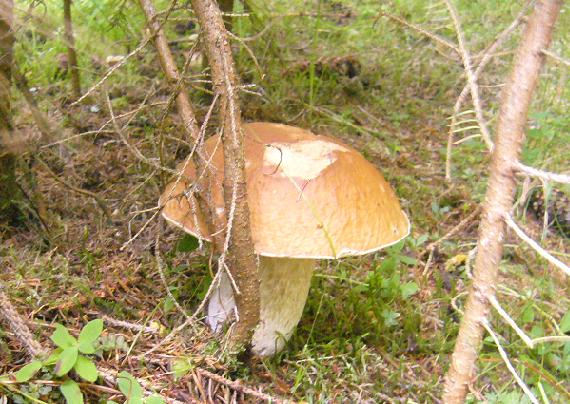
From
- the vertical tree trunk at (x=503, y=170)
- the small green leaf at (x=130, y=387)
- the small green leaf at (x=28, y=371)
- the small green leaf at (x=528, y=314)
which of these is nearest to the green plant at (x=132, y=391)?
the small green leaf at (x=130, y=387)

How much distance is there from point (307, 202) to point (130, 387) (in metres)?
0.73

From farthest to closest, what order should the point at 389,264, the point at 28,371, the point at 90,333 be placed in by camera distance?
the point at 389,264, the point at 90,333, the point at 28,371

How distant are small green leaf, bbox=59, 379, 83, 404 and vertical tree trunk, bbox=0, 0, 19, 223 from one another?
98 centimetres

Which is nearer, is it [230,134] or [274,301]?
[230,134]

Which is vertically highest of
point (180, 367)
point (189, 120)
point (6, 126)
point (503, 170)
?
point (503, 170)

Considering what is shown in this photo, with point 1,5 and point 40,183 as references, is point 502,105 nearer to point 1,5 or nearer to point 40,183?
point 1,5

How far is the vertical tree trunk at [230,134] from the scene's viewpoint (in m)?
1.62

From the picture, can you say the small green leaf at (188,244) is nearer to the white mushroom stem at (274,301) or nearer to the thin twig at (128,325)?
the white mushroom stem at (274,301)

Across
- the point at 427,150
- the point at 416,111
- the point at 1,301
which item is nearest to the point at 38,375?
the point at 1,301

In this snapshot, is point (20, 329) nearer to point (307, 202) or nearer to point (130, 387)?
point (130, 387)

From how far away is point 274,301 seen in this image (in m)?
2.05

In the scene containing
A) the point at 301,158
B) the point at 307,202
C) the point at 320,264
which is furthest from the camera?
the point at 320,264

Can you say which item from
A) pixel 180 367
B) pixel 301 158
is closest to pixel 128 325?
pixel 180 367

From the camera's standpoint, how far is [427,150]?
11.5 ft
